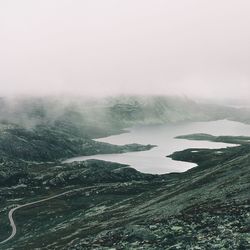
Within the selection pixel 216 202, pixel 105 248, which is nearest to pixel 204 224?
pixel 105 248

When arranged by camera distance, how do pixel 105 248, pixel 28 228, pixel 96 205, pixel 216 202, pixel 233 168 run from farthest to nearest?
pixel 96 205
pixel 233 168
pixel 28 228
pixel 216 202
pixel 105 248

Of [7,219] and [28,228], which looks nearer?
[28,228]

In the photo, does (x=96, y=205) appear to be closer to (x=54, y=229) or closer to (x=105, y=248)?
(x=54, y=229)

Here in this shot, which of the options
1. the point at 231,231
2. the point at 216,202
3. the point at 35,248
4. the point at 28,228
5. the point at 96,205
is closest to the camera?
the point at 231,231

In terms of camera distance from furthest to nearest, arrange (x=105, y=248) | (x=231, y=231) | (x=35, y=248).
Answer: (x=35, y=248) < (x=105, y=248) < (x=231, y=231)

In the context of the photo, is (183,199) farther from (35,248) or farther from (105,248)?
(105,248)

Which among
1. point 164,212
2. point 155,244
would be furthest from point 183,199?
point 155,244

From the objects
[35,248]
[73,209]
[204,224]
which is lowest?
[73,209]

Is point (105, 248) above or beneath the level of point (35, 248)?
above

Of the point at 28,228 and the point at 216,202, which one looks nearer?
the point at 216,202
